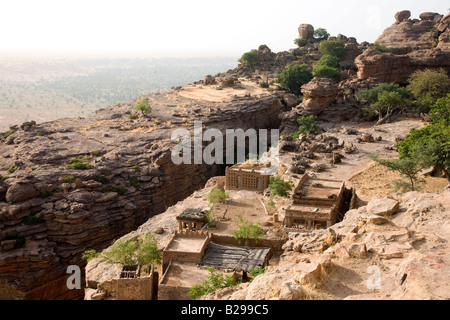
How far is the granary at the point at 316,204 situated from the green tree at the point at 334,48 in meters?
45.0

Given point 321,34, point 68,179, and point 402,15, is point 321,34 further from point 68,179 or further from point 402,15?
point 68,179

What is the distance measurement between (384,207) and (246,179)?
48.0ft

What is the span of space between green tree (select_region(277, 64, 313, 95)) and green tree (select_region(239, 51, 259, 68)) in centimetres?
1137

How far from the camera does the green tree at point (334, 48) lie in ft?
217

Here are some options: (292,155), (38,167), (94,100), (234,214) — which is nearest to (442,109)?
(292,155)

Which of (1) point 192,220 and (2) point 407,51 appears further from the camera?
(2) point 407,51

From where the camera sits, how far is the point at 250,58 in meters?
72.4

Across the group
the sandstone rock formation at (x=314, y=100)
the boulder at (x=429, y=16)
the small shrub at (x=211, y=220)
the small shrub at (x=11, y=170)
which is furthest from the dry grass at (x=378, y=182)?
the boulder at (x=429, y=16)

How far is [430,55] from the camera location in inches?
2247

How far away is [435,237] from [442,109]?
24.2 meters

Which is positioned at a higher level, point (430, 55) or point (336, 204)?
point (430, 55)

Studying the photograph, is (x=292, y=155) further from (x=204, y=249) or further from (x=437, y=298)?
(x=437, y=298)

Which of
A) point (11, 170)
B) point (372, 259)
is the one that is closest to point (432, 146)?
point (372, 259)

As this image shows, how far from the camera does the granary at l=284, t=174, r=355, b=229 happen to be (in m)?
21.8
